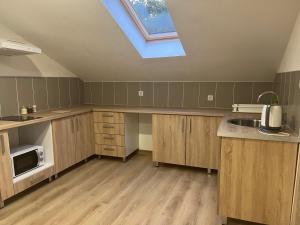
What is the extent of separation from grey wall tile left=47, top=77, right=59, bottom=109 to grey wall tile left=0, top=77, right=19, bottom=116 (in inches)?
22.4

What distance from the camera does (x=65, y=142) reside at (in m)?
2.97

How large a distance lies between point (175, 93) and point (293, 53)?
1773 millimetres

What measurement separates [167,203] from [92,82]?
8.48ft

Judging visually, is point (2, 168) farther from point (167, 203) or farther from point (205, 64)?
point (205, 64)

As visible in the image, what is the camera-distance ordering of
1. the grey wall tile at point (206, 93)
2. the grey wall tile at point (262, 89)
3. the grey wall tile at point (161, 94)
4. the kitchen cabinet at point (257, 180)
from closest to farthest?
the kitchen cabinet at point (257, 180) → the grey wall tile at point (262, 89) → the grey wall tile at point (206, 93) → the grey wall tile at point (161, 94)

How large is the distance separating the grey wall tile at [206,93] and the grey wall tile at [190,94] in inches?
2.9

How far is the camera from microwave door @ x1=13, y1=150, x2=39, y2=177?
2.38 metres

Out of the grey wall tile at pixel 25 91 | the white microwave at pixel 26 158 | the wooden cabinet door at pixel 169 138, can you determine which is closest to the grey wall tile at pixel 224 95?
the wooden cabinet door at pixel 169 138

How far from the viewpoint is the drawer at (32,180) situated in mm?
2342

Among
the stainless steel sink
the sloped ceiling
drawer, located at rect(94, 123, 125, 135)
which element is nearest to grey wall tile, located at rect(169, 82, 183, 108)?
the sloped ceiling

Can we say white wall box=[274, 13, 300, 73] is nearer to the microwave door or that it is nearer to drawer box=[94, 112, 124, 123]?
drawer box=[94, 112, 124, 123]

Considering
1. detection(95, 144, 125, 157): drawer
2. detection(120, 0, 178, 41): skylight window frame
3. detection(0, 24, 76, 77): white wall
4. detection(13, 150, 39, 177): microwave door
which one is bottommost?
detection(95, 144, 125, 157): drawer

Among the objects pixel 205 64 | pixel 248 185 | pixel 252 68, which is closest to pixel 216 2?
pixel 205 64

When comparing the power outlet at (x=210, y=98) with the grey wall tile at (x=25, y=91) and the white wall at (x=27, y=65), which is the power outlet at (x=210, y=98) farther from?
the grey wall tile at (x=25, y=91)
